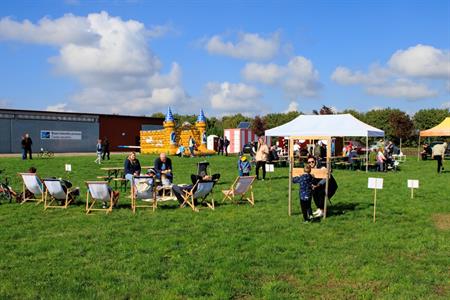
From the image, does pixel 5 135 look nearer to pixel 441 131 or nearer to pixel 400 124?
pixel 441 131

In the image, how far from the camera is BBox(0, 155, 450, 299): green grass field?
16.6 ft

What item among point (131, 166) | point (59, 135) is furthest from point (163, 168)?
point (59, 135)

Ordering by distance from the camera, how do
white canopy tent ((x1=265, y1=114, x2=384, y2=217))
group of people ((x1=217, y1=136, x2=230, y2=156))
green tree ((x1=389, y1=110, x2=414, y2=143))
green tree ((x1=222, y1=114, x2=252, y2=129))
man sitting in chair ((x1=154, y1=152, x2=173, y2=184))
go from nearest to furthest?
man sitting in chair ((x1=154, y1=152, x2=173, y2=184)) → white canopy tent ((x1=265, y1=114, x2=384, y2=217)) → group of people ((x1=217, y1=136, x2=230, y2=156)) → green tree ((x1=389, y1=110, x2=414, y2=143)) → green tree ((x1=222, y1=114, x2=252, y2=129))

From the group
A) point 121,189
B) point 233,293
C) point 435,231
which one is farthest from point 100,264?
point 121,189

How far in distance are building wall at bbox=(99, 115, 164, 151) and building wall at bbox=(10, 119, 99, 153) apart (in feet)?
3.17

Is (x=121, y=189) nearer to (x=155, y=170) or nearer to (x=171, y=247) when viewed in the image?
(x=155, y=170)

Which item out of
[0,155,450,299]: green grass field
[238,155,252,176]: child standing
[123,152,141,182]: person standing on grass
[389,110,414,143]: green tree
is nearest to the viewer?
[0,155,450,299]: green grass field

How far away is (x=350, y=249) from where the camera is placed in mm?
6812

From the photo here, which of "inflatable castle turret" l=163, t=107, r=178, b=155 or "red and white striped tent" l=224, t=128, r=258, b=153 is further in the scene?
"red and white striped tent" l=224, t=128, r=258, b=153

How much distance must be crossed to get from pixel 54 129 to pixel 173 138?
40.8 ft

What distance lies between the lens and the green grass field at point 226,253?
16.6ft

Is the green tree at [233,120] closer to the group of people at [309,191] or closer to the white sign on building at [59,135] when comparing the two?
the white sign on building at [59,135]

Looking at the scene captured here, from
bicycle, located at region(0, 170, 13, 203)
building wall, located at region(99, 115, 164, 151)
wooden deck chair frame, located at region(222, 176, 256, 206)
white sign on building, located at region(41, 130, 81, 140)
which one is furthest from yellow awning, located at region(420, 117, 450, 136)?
white sign on building, located at region(41, 130, 81, 140)

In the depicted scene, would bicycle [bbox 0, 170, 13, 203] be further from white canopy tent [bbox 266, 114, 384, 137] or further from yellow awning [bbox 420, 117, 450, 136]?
yellow awning [bbox 420, 117, 450, 136]
